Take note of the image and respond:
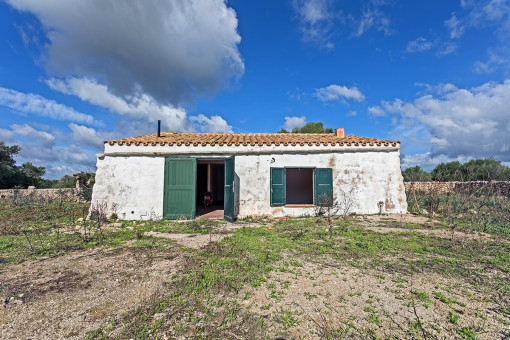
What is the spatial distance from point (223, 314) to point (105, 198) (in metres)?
7.29

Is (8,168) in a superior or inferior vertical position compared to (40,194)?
superior

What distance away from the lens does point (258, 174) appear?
8.17 m

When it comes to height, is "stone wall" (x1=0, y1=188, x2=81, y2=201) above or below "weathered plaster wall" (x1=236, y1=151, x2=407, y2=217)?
below

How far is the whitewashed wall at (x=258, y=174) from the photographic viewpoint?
7801 mm

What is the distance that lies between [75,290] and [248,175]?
19.1 feet

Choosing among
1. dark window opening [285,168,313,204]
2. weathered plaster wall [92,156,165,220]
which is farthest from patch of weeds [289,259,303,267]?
dark window opening [285,168,313,204]

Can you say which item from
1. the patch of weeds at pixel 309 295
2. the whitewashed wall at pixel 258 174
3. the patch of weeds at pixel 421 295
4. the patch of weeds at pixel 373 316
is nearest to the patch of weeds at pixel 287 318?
the patch of weeds at pixel 309 295

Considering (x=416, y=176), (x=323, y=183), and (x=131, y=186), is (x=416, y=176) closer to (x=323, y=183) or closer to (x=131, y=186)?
(x=323, y=183)

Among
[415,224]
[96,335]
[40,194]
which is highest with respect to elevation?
[40,194]

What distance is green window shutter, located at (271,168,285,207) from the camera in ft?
26.7

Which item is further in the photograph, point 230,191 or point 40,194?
point 40,194

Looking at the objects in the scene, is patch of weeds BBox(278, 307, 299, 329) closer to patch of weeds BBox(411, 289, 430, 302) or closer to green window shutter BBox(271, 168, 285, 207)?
patch of weeds BBox(411, 289, 430, 302)

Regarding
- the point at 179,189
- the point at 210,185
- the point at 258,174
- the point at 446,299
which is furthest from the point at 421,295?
the point at 210,185

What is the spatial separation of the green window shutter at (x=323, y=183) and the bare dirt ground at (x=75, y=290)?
18.6 ft
